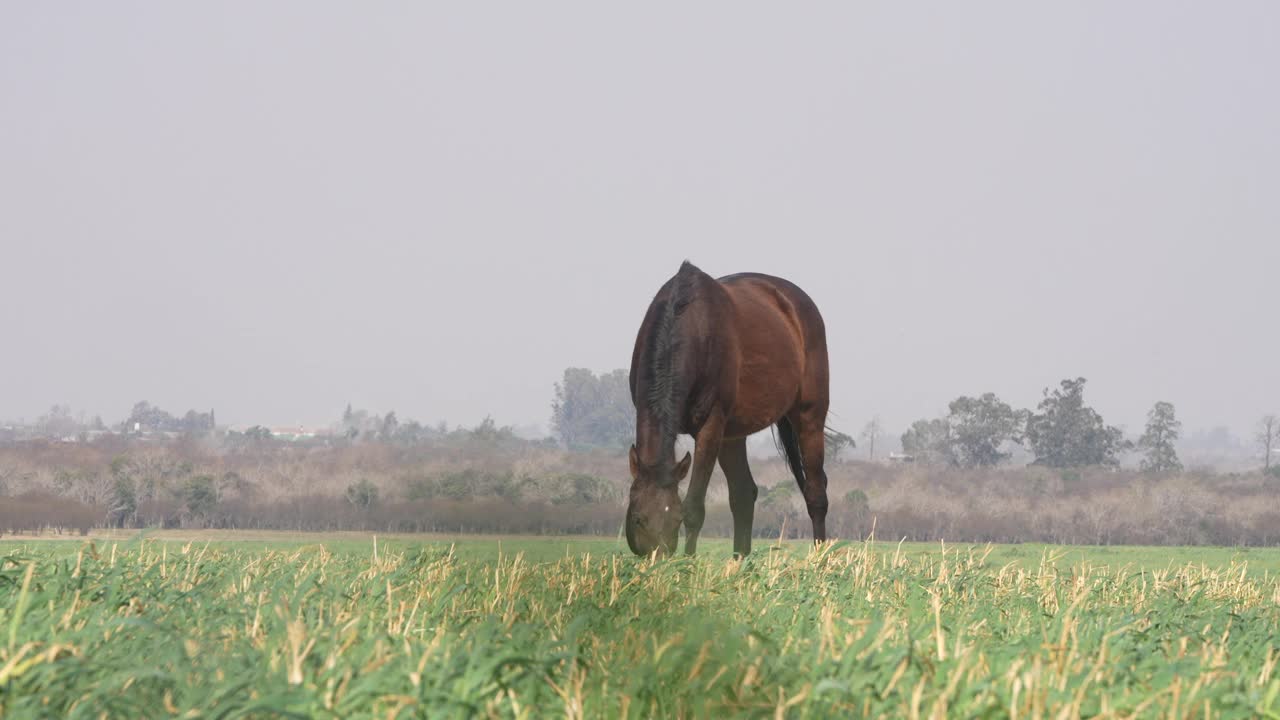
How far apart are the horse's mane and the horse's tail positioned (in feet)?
9.83

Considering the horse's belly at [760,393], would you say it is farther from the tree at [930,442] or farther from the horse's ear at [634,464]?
the tree at [930,442]

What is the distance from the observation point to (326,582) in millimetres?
6781

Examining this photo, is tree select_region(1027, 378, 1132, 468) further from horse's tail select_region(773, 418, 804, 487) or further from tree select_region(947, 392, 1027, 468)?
horse's tail select_region(773, 418, 804, 487)

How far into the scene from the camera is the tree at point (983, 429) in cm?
7750

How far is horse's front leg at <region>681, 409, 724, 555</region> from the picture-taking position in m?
10.1

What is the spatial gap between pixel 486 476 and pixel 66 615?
10660 mm

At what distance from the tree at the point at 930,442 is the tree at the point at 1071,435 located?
5.36 meters

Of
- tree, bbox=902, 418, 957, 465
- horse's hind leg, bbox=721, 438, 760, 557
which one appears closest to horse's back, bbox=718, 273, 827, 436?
horse's hind leg, bbox=721, 438, 760, 557

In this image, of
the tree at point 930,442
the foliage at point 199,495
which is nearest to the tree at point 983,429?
the tree at point 930,442

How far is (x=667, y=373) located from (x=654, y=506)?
1.34 m

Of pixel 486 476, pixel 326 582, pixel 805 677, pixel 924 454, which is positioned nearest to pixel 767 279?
pixel 486 476

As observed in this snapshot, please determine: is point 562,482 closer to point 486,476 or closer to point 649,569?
point 486,476

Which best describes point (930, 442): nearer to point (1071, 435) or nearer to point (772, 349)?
point (1071, 435)

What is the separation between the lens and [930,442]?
→ 91.2 m
